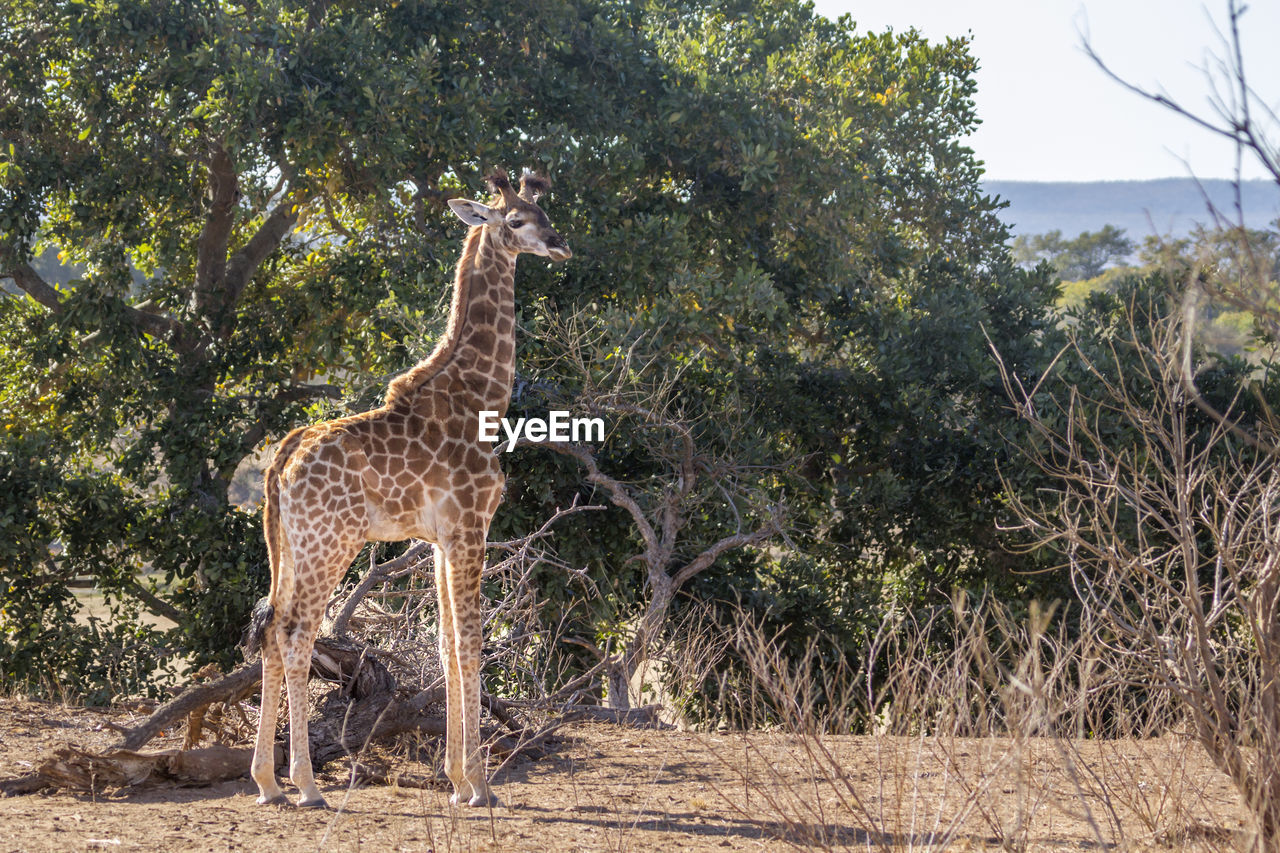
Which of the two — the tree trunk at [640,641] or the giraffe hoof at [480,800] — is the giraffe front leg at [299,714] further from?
the tree trunk at [640,641]

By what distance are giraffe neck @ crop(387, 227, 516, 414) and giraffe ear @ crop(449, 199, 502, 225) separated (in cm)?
7

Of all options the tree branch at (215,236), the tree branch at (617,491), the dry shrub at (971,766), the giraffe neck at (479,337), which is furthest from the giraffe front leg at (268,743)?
the tree branch at (215,236)

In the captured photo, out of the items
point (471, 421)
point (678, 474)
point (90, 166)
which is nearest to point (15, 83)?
point (90, 166)

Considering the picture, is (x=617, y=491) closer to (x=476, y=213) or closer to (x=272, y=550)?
(x=476, y=213)

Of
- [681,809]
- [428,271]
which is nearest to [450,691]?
[681,809]

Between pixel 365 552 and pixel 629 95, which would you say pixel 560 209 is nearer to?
pixel 629 95

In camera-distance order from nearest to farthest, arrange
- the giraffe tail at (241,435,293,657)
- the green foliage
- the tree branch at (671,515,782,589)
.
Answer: the giraffe tail at (241,435,293,657) < the tree branch at (671,515,782,589) < the green foliage

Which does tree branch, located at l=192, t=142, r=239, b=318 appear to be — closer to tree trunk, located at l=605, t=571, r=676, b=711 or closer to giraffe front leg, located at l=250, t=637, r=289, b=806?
tree trunk, located at l=605, t=571, r=676, b=711

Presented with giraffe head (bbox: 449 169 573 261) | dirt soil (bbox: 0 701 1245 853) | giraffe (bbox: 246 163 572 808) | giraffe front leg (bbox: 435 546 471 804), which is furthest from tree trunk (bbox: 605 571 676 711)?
giraffe head (bbox: 449 169 573 261)

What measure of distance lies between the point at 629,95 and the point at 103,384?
661cm

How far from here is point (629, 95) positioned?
13.0 meters

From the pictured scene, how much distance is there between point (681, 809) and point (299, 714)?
78.9 inches

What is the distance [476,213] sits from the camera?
651 cm

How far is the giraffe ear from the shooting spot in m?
6.49
